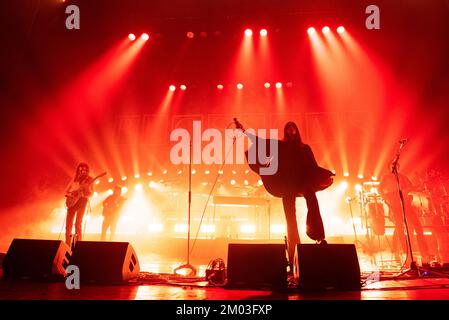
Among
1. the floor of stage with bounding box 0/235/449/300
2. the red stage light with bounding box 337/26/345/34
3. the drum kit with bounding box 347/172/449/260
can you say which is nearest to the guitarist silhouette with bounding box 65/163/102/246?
the floor of stage with bounding box 0/235/449/300

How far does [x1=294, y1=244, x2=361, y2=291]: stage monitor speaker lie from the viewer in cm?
286

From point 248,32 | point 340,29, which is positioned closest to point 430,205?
point 340,29

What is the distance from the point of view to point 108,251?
10.8ft

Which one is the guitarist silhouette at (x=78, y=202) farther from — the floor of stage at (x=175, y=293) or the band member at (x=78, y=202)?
the floor of stage at (x=175, y=293)

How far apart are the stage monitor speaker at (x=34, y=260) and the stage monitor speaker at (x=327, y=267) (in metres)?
2.43

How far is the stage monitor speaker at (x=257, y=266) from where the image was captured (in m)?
2.93

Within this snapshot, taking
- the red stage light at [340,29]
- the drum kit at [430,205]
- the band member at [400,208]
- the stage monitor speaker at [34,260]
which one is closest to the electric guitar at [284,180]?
the stage monitor speaker at [34,260]

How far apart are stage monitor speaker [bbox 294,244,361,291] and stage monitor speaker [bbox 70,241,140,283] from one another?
69.7 inches

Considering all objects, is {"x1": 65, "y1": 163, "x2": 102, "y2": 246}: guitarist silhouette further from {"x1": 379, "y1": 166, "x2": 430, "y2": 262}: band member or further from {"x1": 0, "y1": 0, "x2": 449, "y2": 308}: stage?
{"x1": 379, "y1": 166, "x2": 430, "y2": 262}: band member

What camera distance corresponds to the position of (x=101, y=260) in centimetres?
328

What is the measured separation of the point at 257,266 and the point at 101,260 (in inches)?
63.8

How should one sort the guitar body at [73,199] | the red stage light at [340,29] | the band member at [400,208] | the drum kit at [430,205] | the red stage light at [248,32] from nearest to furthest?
the band member at [400,208]
the guitar body at [73,199]
the drum kit at [430,205]
the red stage light at [340,29]
the red stage light at [248,32]
